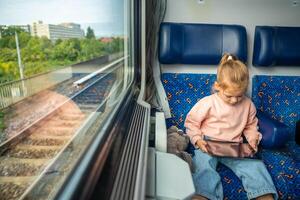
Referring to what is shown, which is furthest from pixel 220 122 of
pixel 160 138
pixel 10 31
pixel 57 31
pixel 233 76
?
pixel 10 31

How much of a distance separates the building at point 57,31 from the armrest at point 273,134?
139 centimetres

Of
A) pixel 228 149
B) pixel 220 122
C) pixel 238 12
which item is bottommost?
pixel 228 149

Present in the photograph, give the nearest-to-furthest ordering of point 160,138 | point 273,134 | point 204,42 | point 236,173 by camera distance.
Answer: point 160,138, point 236,173, point 273,134, point 204,42

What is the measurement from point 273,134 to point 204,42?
2.90 ft

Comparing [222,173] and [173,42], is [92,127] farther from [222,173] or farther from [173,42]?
[173,42]

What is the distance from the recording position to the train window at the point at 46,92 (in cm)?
44

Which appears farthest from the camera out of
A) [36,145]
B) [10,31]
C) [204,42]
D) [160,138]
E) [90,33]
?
[204,42]

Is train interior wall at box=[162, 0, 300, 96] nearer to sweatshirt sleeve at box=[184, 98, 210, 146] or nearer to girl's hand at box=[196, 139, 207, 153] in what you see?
sweatshirt sleeve at box=[184, 98, 210, 146]

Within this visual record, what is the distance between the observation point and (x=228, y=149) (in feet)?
5.06

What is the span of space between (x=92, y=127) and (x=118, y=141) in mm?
111

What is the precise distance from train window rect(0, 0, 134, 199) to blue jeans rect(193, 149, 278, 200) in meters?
0.71

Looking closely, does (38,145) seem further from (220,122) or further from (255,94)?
(255,94)

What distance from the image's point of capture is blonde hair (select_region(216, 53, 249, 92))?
5.00 feet

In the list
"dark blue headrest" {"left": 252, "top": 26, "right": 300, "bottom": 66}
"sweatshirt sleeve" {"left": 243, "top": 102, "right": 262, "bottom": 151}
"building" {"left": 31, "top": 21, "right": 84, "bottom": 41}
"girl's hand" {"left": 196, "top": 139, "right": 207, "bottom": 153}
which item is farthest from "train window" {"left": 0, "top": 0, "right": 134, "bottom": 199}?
"dark blue headrest" {"left": 252, "top": 26, "right": 300, "bottom": 66}
